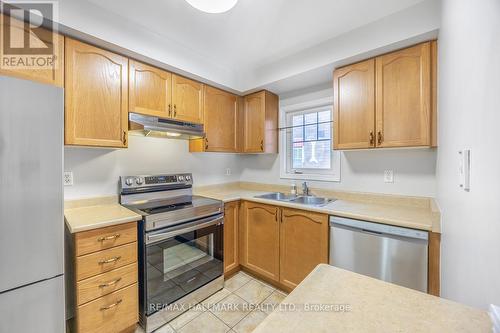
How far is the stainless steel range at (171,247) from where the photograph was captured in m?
1.58

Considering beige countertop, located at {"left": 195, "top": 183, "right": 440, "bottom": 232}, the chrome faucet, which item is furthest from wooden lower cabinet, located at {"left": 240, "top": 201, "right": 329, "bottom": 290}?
the chrome faucet

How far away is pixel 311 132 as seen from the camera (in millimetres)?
2576

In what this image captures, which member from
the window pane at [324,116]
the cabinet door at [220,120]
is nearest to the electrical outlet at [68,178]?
the cabinet door at [220,120]

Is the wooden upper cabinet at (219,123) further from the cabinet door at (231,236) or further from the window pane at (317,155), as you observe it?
the window pane at (317,155)

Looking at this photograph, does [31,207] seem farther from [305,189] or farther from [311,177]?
[311,177]

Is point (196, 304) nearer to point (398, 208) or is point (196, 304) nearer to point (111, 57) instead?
point (398, 208)

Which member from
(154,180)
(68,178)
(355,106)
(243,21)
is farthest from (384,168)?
(68,178)

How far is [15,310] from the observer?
1.09 metres

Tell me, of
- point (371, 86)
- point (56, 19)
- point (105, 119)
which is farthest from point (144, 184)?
point (371, 86)

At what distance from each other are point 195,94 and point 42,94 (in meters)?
1.31

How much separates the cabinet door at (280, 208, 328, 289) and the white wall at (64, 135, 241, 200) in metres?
1.23

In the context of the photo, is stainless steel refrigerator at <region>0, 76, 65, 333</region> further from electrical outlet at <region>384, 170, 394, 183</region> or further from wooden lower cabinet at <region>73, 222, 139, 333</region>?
electrical outlet at <region>384, 170, 394, 183</region>

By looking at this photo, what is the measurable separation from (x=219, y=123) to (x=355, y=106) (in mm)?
1458

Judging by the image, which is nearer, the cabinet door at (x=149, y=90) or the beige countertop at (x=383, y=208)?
the beige countertop at (x=383, y=208)
